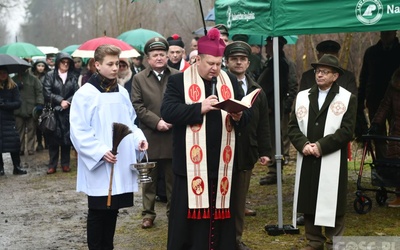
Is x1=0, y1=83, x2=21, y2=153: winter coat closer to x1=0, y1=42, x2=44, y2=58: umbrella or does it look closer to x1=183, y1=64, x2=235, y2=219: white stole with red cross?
x1=0, y1=42, x2=44, y2=58: umbrella

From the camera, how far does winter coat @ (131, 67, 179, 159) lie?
8516 millimetres

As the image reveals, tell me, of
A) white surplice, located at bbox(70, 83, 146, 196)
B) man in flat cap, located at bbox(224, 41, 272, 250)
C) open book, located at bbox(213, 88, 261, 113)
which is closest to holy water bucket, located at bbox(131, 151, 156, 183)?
white surplice, located at bbox(70, 83, 146, 196)

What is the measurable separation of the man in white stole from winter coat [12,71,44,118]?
31.6 ft

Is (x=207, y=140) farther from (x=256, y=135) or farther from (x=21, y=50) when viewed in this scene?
(x=21, y=50)

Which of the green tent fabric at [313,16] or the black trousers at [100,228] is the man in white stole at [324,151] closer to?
the green tent fabric at [313,16]

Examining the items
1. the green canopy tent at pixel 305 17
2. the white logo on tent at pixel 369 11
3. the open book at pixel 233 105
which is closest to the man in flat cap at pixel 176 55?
the green canopy tent at pixel 305 17

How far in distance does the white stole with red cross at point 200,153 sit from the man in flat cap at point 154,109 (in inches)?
85.0

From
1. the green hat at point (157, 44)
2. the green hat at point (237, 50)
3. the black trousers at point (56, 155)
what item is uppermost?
the green hat at point (157, 44)

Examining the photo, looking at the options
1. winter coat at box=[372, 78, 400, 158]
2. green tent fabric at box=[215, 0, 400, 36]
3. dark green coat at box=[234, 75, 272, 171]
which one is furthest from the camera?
winter coat at box=[372, 78, 400, 158]

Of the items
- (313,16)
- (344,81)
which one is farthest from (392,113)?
(313,16)

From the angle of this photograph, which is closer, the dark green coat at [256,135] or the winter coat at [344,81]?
the dark green coat at [256,135]

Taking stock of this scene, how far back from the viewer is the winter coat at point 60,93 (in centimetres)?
1330

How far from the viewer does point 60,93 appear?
525 inches

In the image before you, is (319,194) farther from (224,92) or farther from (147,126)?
(147,126)
